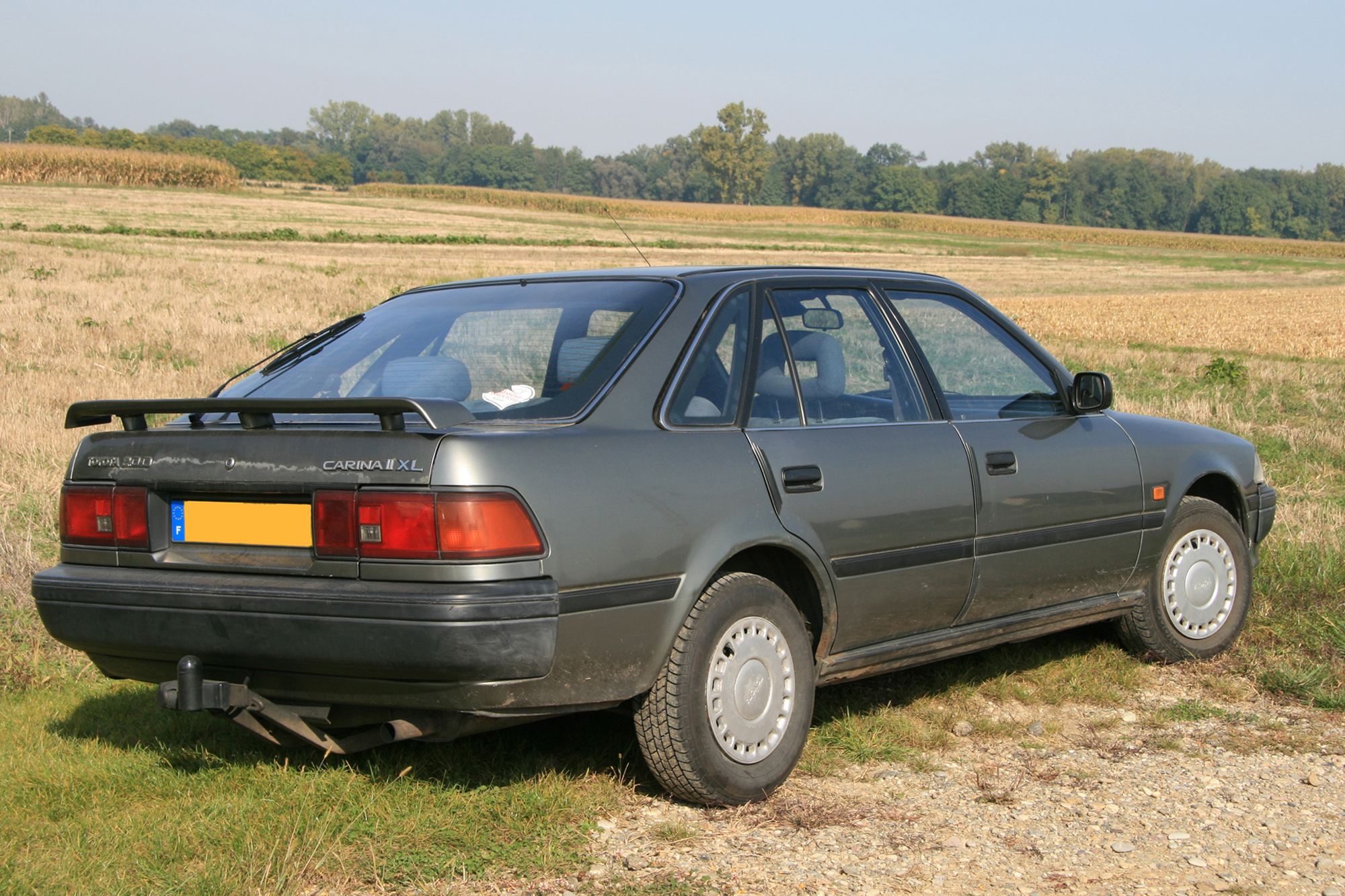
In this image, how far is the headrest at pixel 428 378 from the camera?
3615 millimetres

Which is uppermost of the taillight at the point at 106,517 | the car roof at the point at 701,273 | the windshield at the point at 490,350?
the car roof at the point at 701,273

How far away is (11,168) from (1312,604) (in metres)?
65.5

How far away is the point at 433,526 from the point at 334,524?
0.90 feet

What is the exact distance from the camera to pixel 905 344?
432cm

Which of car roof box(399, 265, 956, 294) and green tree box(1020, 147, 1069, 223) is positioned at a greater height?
green tree box(1020, 147, 1069, 223)

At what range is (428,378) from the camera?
371cm

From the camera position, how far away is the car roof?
12.9 feet

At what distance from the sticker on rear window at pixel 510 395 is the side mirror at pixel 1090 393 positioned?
7.43 feet

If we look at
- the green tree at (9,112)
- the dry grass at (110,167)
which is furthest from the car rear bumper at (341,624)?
the green tree at (9,112)

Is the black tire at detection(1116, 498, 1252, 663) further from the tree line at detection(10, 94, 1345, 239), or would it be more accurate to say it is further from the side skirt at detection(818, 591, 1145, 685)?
the tree line at detection(10, 94, 1345, 239)

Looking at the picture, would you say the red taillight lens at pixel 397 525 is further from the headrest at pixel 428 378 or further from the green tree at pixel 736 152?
the green tree at pixel 736 152

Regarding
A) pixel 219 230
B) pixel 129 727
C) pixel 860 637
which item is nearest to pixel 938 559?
pixel 860 637

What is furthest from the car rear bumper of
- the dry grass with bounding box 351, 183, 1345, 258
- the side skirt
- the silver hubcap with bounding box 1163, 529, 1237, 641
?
the dry grass with bounding box 351, 183, 1345, 258

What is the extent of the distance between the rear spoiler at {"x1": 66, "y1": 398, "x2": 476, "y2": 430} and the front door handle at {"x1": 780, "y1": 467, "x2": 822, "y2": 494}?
948mm
